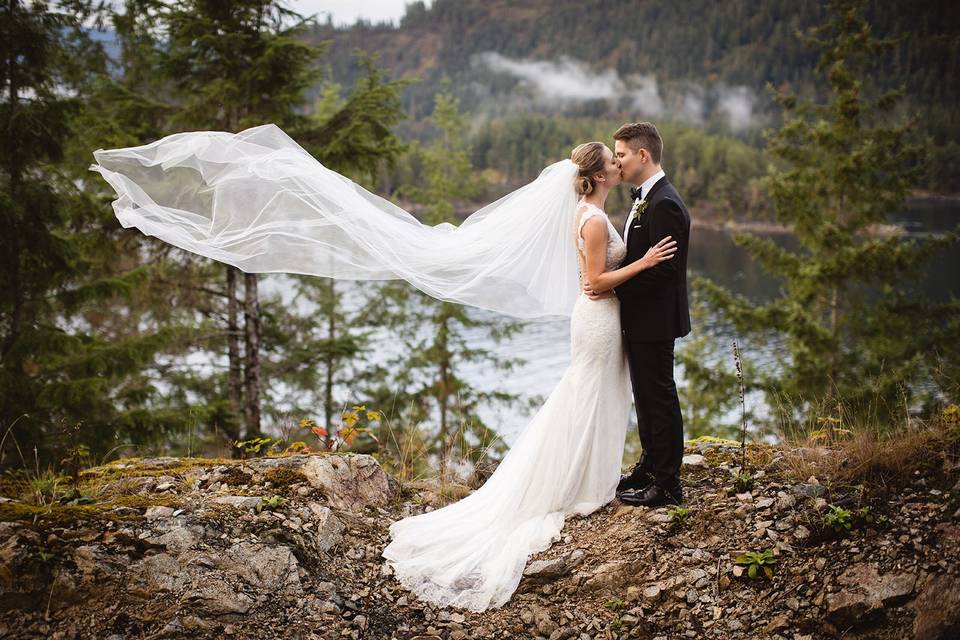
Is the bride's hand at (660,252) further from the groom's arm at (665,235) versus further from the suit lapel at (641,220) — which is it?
the suit lapel at (641,220)

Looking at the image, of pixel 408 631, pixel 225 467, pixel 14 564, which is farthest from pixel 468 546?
pixel 14 564

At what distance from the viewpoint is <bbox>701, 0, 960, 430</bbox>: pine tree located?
14.8m

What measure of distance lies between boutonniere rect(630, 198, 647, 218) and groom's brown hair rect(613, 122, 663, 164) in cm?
30

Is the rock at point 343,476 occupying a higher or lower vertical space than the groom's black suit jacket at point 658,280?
lower

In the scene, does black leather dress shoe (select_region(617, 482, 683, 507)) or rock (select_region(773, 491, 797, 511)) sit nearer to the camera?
rock (select_region(773, 491, 797, 511))

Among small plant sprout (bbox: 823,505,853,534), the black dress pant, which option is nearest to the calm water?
the black dress pant


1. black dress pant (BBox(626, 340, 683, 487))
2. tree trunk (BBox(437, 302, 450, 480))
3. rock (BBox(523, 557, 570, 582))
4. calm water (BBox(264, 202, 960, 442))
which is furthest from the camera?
calm water (BBox(264, 202, 960, 442))

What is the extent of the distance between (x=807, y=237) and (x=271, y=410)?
1398 centimetres

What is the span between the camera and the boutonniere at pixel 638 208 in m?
4.39

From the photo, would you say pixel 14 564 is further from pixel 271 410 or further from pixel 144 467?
pixel 271 410

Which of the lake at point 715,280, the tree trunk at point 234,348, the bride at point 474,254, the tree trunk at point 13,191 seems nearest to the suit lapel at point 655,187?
the bride at point 474,254

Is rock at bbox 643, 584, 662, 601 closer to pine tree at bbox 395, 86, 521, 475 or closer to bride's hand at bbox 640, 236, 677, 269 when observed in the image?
bride's hand at bbox 640, 236, 677, 269

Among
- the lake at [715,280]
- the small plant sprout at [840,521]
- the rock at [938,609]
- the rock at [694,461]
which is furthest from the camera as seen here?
the lake at [715,280]

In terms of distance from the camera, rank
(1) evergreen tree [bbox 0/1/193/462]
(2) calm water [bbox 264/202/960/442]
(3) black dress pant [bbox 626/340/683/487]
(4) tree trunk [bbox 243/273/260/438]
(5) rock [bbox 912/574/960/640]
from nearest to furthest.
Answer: (5) rock [bbox 912/574/960/640] → (3) black dress pant [bbox 626/340/683/487] → (1) evergreen tree [bbox 0/1/193/462] → (4) tree trunk [bbox 243/273/260/438] → (2) calm water [bbox 264/202/960/442]
